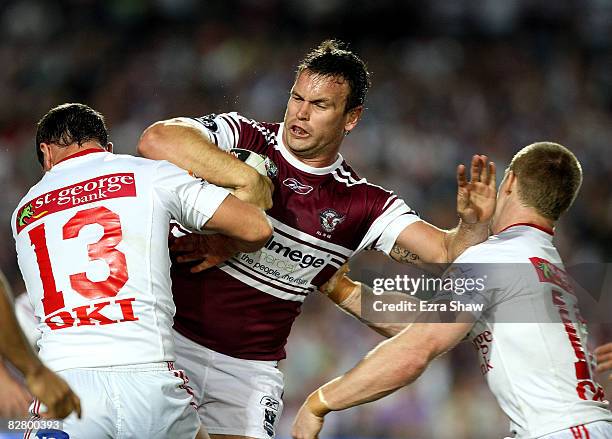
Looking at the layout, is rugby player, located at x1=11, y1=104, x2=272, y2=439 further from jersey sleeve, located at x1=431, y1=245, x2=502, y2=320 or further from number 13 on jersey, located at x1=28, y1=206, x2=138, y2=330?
jersey sleeve, located at x1=431, y1=245, x2=502, y2=320

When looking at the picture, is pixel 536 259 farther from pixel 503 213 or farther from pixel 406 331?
pixel 406 331

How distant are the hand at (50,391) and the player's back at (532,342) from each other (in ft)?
5.58

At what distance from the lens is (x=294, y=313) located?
5219 mm

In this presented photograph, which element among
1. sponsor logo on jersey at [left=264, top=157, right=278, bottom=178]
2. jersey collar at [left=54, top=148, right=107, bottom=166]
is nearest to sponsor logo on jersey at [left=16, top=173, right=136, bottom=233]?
jersey collar at [left=54, top=148, right=107, bottom=166]

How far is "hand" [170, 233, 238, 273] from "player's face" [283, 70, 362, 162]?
2.30 ft

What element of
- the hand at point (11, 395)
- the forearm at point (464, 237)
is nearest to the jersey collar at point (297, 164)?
the forearm at point (464, 237)

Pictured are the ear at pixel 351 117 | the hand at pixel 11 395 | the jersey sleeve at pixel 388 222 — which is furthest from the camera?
the ear at pixel 351 117

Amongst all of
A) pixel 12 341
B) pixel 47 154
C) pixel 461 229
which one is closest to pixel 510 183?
pixel 461 229

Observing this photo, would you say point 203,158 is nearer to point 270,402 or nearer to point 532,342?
point 270,402

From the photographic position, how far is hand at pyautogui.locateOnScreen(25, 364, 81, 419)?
305 cm

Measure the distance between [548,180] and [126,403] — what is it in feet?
6.62

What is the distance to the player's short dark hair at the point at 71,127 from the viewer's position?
165 inches

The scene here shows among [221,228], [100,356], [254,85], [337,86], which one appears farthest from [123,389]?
[254,85]

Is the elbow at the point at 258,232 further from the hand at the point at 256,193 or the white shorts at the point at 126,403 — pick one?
the white shorts at the point at 126,403
